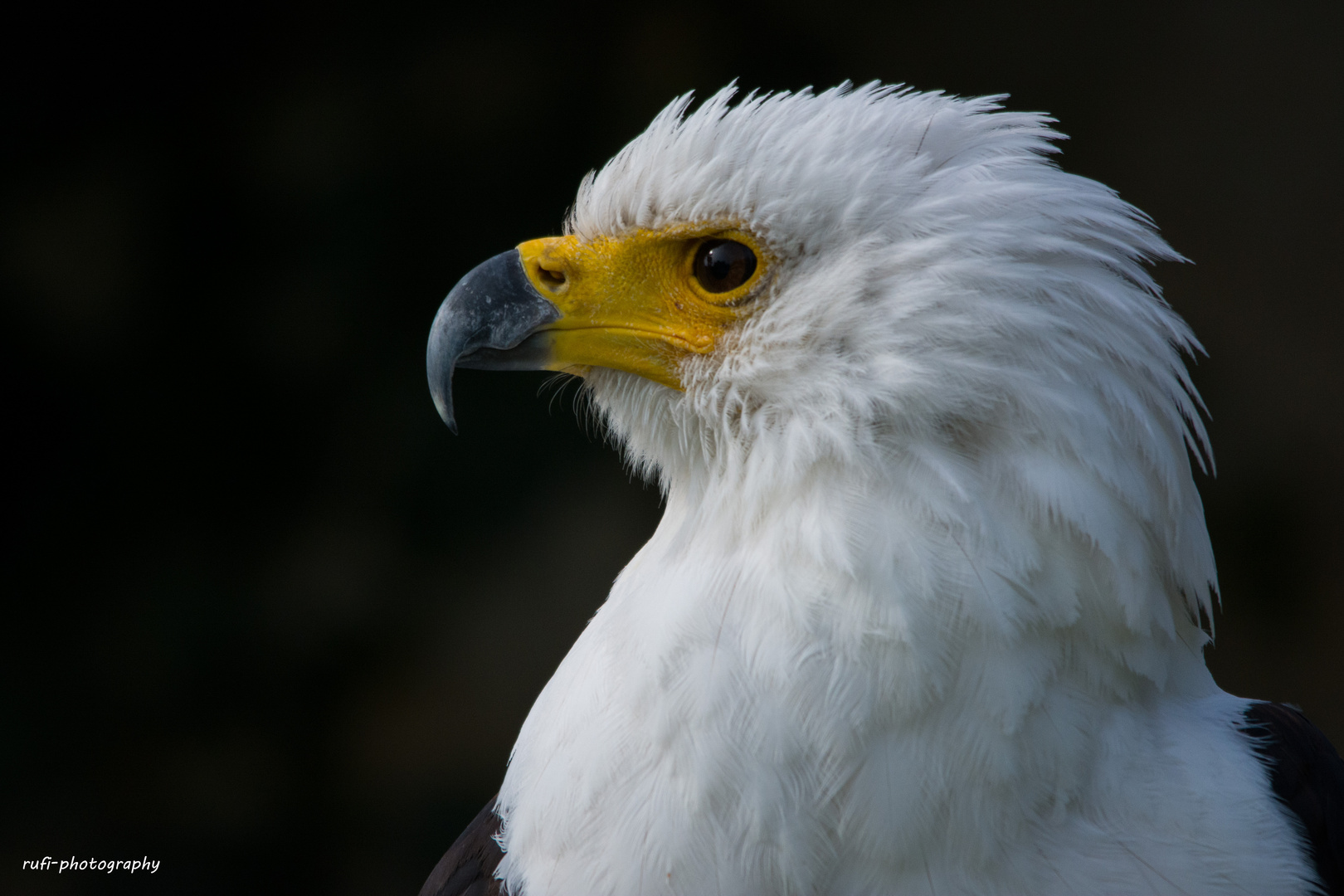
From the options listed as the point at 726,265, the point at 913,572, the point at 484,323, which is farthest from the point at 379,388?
the point at 913,572

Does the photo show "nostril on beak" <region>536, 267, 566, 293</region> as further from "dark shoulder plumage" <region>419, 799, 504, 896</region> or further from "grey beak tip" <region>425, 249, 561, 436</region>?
"dark shoulder plumage" <region>419, 799, 504, 896</region>

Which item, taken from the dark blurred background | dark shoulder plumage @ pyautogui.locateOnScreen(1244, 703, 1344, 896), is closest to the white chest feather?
dark shoulder plumage @ pyautogui.locateOnScreen(1244, 703, 1344, 896)

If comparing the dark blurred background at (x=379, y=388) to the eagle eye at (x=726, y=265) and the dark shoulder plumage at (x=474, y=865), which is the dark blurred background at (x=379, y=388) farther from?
the eagle eye at (x=726, y=265)

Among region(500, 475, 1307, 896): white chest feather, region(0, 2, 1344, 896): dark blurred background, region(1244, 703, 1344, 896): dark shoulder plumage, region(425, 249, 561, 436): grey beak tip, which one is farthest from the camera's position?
region(0, 2, 1344, 896): dark blurred background

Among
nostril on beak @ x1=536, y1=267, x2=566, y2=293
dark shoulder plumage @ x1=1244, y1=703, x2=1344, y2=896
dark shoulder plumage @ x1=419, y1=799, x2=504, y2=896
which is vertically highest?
nostril on beak @ x1=536, y1=267, x2=566, y2=293

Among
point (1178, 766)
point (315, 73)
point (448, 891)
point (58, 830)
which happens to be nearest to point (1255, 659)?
point (1178, 766)

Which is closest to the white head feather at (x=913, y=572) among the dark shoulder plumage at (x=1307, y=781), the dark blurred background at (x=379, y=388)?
the dark shoulder plumage at (x=1307, y=781)

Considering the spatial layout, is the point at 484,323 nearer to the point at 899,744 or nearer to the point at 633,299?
the point at 633,299
